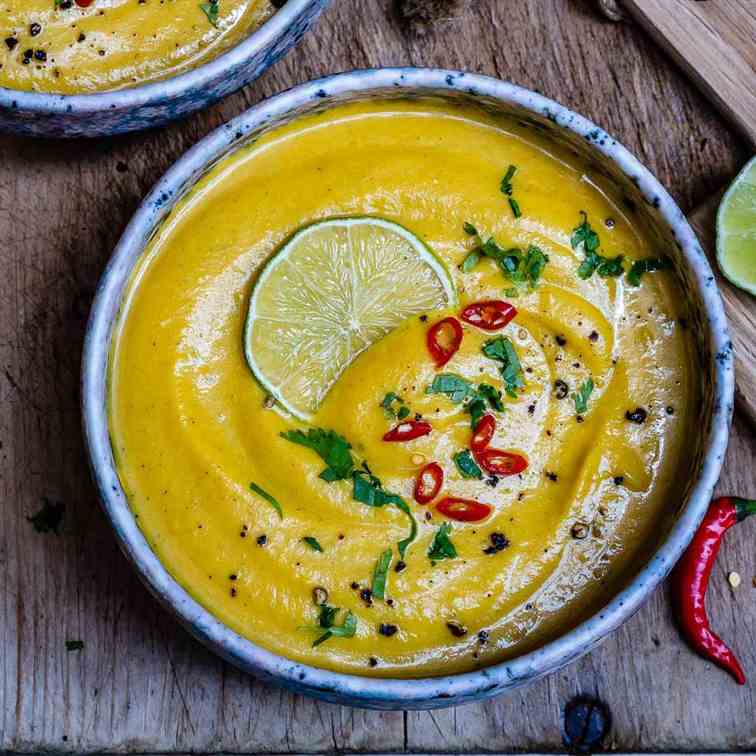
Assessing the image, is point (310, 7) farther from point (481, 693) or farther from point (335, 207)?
Answer: point (481, 693)

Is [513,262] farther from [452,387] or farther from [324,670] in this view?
[324,670]

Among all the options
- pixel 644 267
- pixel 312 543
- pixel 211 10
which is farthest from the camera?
pixel 211 10

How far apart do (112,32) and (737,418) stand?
1585 millimetres

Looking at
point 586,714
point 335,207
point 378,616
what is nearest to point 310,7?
point 335,207

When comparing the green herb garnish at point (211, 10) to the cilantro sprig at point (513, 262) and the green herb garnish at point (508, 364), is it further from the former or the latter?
the green herb garnish at point (508, 364)

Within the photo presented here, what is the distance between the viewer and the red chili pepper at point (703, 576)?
239 cm

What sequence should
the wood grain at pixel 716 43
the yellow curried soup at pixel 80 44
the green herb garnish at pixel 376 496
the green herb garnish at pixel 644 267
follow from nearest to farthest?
the green herb garnish at pixel 376 496 < the green herb garnish at pixel 644 267 < the yellow curried soup at pixel 80 44 < the wood grain at pixel 716 43

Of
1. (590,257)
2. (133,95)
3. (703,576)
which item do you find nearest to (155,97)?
(133,95)

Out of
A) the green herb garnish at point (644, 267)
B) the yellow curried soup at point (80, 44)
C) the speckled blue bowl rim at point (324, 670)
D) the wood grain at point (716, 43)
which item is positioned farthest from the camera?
the wood grain at point (716, 43)

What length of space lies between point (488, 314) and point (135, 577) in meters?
0.96

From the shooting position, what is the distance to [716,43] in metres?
2.43

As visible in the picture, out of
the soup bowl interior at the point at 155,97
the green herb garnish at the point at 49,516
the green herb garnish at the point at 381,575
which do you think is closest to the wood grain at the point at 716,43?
the soup bowl interior at the point at 155,97

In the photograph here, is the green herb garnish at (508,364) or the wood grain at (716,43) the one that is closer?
the green herb garnish at (508,364)

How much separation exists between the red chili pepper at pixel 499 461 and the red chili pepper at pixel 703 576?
1.75 ft
